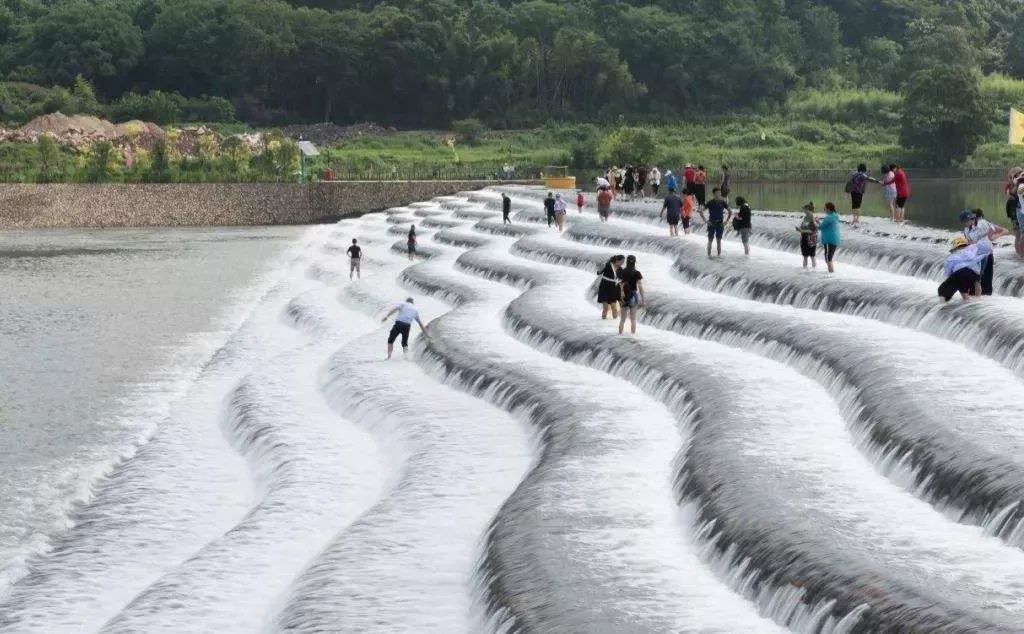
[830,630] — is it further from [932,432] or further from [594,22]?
[594,22]

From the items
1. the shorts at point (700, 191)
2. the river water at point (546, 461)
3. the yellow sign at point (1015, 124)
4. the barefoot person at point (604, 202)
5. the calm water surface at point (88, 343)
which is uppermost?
the yellow sign at point (1015, 124)

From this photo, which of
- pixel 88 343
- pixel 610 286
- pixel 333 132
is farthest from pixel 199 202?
pixel 610 286

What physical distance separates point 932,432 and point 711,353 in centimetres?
852

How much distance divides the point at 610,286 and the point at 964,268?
24.5 feet

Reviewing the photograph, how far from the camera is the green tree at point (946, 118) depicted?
103250 millimetres

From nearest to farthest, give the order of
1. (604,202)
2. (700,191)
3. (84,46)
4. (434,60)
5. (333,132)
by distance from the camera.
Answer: (700,191)
(604,202)
(333,132)
(434,60)
(84,46)

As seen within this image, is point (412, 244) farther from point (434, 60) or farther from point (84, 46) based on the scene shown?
point (84, 46)

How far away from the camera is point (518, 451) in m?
25.5

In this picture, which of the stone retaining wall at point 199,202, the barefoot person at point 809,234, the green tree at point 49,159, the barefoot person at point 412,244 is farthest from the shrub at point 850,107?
the barefoot person at point 809,234

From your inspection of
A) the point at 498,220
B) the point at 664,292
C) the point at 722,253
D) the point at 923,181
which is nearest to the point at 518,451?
the point at 664,292

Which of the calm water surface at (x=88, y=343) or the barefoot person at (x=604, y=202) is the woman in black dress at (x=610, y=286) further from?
the barefoot person at (x=604, y=202)

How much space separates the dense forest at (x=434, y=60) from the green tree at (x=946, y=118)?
4248cm

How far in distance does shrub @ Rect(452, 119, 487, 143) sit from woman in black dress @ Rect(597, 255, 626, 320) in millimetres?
100373

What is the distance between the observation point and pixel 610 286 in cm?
3412
